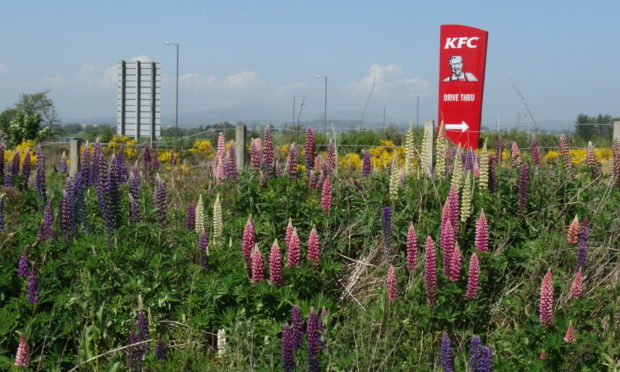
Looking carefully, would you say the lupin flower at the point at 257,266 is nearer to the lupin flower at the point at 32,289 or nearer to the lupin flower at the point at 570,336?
the lupin flower at the point at 32,289

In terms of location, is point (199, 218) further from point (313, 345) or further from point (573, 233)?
point (573, 233)

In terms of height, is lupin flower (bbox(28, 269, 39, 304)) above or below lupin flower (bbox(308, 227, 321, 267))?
below

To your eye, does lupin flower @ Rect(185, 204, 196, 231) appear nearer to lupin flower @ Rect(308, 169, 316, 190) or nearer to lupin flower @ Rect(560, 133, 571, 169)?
lupin flower @ Rect(308, 169, 316, 190)

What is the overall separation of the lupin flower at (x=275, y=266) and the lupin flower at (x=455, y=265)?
111 cm

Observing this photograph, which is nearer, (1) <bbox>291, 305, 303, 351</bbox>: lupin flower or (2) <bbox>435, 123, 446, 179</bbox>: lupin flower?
(1) <bbox>291, 305, 303, 351</bbox>: lupin flower

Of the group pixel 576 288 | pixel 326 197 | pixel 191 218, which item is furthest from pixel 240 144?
pixel 576 288

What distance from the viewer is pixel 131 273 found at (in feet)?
16.6

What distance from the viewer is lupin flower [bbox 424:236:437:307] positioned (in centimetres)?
432

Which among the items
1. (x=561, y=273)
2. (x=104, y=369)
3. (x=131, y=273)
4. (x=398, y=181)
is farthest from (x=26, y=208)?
(x=561, y=273)

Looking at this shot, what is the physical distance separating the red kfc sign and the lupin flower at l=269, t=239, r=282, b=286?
857 centimetres

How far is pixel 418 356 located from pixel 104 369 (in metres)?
1.92

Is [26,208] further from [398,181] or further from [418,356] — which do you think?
[418,356]

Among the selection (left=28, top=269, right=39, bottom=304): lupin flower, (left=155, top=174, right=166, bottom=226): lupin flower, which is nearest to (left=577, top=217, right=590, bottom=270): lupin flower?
(left=155, top=174, right=166, bottom=226): lupin flower

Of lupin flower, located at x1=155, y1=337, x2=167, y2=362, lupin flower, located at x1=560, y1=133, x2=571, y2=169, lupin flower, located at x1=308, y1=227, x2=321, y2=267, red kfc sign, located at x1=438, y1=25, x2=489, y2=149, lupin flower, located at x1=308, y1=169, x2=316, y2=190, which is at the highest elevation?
red kfc sign, located at x1=438, y1=25, x2=489, y2=149
